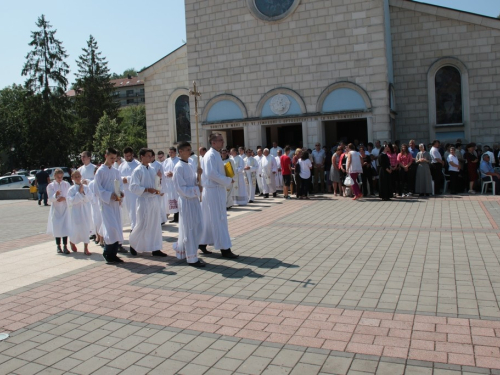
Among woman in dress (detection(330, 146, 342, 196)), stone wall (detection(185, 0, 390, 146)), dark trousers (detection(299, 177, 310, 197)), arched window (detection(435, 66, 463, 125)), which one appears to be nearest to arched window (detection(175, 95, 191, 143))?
stone wall (detection(185, 0, 390, 146))

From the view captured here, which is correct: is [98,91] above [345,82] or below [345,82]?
above

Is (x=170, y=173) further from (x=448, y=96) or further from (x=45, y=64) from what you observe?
(x=45, y=64)

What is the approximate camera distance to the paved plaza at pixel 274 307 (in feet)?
14.7

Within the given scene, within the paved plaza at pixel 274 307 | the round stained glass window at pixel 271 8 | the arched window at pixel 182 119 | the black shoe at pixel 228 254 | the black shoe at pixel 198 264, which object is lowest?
the paved plaza at pixel 274 307

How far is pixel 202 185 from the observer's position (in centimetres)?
898

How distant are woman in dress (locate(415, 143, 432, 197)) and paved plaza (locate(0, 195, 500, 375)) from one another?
6.29 meters

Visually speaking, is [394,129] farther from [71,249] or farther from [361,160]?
[71,249]

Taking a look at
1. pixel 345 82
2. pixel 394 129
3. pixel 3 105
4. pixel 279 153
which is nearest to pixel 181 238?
pixel 279 153

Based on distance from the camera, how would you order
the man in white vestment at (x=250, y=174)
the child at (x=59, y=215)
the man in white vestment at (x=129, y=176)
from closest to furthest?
1. the child at (x=59, y=215)
2. the man in white vestment at (x=129, y=176)
3. the man in white vestment at (x=250, y=174)

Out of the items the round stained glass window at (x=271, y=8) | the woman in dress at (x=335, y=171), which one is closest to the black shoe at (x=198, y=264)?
the woman in dress at (x=335, y=171)

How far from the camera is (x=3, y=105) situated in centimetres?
6184

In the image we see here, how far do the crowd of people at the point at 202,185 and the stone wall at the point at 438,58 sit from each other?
4515mm

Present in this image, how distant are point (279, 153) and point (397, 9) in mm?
9377

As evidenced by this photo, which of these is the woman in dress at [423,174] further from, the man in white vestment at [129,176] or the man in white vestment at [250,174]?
the man in white vestment at [129,176]
